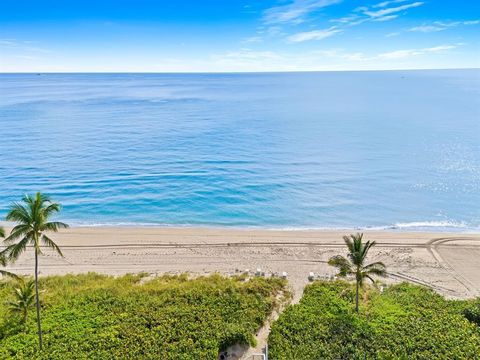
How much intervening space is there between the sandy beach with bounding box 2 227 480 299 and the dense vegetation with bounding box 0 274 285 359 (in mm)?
3688

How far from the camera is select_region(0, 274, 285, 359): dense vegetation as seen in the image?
16.8 m

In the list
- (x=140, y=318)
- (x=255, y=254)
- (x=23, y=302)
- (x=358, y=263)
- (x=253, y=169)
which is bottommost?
(x=140, y=318)

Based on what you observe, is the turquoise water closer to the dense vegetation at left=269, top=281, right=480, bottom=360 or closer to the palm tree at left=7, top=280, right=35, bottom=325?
the dense vegetation at left=269, top=281, right=480, bottom=360

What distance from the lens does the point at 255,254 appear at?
29625 mm

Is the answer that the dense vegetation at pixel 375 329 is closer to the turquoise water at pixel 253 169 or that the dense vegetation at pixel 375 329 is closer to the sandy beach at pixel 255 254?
the sandy beach at pixel 255 254

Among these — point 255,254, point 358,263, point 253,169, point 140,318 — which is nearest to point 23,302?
point 140,318

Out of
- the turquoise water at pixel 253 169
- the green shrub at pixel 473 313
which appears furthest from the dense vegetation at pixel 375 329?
the turquoise water at pixel 253 169

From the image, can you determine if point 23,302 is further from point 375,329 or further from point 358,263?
point 375,329

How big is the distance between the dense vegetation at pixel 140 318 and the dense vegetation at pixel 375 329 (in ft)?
6.98

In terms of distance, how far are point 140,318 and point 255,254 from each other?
41.8 ft

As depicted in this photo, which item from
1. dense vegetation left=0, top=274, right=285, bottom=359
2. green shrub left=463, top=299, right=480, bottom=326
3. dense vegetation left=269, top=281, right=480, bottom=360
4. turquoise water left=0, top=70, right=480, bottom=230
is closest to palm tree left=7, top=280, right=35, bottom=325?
dense vegetation left=0, top=274, right=285, bottom=359

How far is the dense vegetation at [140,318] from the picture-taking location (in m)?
16.8

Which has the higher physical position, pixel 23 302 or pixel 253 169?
pixel 253 169

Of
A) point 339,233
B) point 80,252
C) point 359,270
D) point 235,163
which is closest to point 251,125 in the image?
point 235,163
